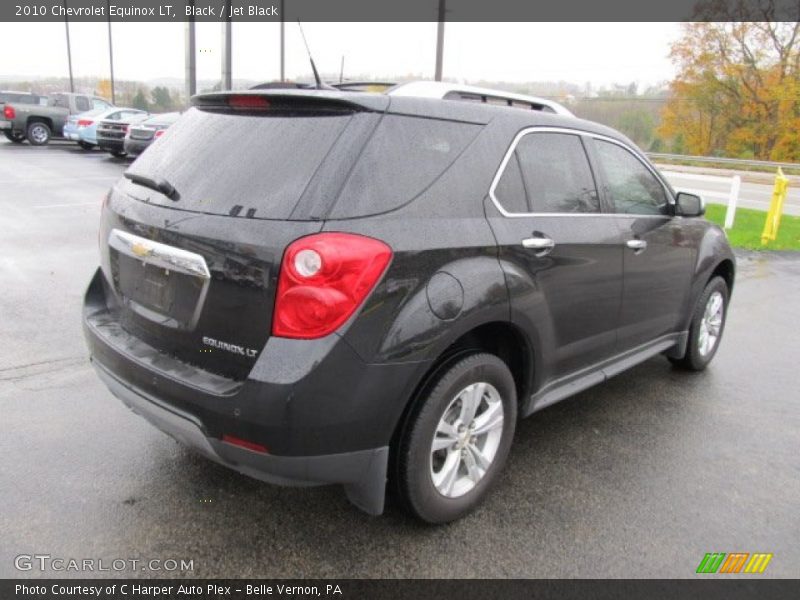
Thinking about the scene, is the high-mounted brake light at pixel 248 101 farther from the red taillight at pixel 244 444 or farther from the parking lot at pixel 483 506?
the parking lot at pixel 483 506

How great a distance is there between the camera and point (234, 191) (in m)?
2.56

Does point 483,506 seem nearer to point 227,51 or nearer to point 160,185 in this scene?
point 160,185

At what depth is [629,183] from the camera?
3.96 metres

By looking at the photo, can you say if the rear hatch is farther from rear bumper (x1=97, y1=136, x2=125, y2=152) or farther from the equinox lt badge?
rear bumper (x1=97, y1=136, x2=125, y2=152)

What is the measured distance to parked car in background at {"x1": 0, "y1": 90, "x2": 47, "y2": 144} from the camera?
2372 cm

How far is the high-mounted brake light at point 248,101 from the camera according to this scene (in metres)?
2.74

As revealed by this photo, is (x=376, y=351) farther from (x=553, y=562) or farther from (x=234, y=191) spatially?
(x=553, y=562)

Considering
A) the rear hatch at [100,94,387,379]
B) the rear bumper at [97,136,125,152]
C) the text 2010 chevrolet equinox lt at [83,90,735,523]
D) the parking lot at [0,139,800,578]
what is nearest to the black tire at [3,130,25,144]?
the rear bumper at [97,136,125,152]

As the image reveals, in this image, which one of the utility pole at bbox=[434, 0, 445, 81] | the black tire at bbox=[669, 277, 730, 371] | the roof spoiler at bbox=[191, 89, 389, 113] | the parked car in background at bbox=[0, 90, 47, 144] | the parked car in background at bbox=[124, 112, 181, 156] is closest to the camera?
the roof spoiler at bbox=[191, 89, 389, 113]

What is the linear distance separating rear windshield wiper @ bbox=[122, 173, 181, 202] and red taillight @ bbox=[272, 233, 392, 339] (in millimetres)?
725

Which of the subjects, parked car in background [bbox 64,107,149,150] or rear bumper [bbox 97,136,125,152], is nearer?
rear bumper [bbox 97,136,125,152]

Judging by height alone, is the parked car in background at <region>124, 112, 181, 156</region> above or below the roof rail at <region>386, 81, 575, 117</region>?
below

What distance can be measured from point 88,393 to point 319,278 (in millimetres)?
2464

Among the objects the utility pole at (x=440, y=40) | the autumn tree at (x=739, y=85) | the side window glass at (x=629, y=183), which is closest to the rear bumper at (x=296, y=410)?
the side window glass at (x=629, y=183)
